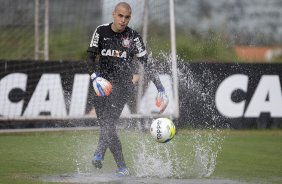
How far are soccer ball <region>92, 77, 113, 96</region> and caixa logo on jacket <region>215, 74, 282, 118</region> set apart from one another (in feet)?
25.5

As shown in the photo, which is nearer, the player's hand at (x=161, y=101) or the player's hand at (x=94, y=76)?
the player's hand at (x=94, y=76)

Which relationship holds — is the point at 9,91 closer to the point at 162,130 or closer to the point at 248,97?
the point at 248,97

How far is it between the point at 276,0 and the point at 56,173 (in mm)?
12633

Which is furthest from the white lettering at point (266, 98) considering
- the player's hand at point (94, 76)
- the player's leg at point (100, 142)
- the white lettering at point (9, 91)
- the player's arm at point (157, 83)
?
the player's hand at point (94, 76)

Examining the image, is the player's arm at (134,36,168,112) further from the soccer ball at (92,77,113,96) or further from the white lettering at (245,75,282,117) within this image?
the white lettering at (245,75,282,117)

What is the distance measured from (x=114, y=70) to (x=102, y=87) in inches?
22.2

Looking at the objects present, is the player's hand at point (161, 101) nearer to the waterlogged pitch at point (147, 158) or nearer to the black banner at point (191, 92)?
the waterlogged pitch at point (147, 158)

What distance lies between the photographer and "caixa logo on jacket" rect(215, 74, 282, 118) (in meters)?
17.5

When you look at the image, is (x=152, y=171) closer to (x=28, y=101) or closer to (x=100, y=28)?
(x=100, y=28)

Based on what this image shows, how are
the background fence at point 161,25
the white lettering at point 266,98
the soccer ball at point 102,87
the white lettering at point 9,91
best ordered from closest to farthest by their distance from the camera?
the soccer ball at point 102,87 → the white lettering at point 9,91 → the white lettering at point 266,98 → the background fence at point 161,25

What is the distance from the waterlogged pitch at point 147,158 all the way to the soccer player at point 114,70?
391mm

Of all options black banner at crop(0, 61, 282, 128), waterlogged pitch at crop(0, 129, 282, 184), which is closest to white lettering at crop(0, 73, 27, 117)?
black banner at crop(0, 61, 282, 128)

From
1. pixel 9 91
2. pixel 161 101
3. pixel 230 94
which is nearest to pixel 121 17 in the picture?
pixel 161 101

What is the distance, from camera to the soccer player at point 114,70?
33.8ft
